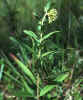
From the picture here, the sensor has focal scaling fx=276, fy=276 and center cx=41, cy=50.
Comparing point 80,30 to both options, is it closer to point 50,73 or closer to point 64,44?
point 64,44

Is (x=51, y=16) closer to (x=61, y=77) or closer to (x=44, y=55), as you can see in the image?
(x=44, y=55)

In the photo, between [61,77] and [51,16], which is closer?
[51,16]

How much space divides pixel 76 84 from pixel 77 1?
41.9 inches

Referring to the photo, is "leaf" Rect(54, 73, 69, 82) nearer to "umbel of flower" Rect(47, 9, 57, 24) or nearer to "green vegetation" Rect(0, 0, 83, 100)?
"green vegetation" Rect(0, 0, 83, 100)

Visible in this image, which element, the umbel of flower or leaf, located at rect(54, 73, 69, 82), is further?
leaf, located at rect(54, 73, 69, 82)

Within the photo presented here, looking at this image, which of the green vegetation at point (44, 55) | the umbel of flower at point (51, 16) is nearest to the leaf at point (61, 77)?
the green vegetation at point (44, 55)

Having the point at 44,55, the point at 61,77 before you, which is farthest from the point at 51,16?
the point at 61,77

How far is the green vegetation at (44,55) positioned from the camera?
1491 mm

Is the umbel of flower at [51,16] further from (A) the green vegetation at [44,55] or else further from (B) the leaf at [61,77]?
(B) the leaf at [61,77]

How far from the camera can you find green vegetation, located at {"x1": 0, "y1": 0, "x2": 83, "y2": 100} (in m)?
1.49

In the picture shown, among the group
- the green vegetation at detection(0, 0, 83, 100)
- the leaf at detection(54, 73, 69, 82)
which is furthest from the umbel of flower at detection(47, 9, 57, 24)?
the leaf at detection(54, 73, 69, 82)

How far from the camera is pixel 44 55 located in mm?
1448

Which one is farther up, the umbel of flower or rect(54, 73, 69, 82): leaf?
the umbel of flower

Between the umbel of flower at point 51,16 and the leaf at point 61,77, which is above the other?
the umbel of flower at point 51,16
